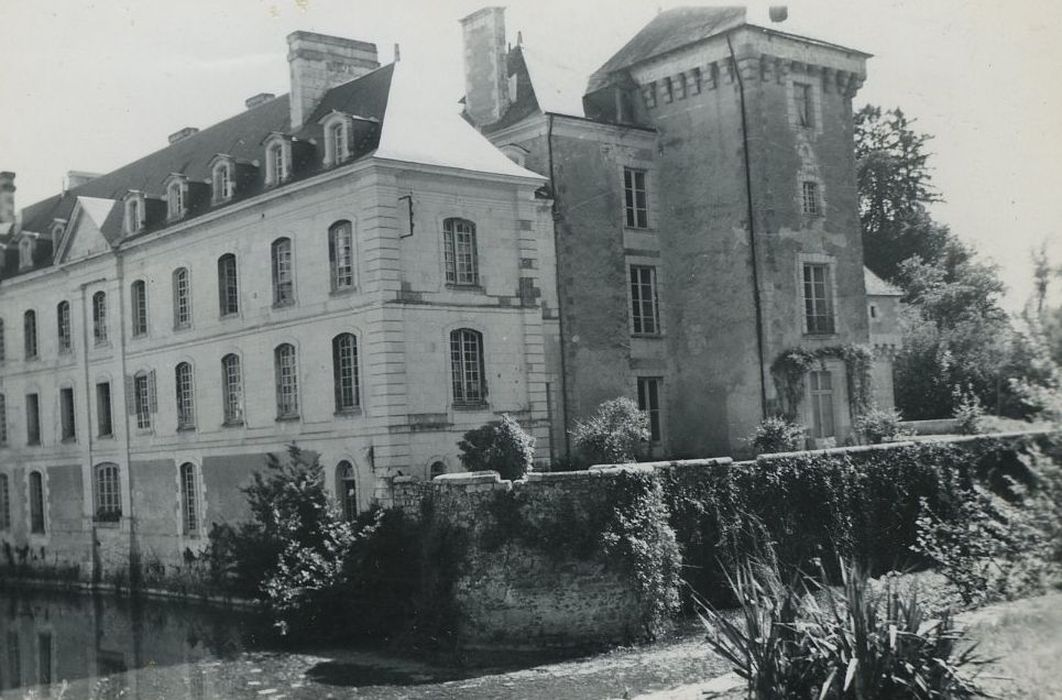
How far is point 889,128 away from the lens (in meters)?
48.6

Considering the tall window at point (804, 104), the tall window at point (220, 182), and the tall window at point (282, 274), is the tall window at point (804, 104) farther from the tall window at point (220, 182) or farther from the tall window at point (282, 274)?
the tall window at point (220, 182)

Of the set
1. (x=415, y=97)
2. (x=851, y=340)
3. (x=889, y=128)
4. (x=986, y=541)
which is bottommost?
(x=986, y=541)

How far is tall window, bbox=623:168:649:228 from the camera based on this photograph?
29.1 m

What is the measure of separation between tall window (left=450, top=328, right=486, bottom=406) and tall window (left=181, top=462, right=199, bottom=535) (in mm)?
7936

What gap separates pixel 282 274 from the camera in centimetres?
2475

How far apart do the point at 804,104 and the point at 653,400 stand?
27.1 feet

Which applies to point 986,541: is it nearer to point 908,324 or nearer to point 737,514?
point 737,514

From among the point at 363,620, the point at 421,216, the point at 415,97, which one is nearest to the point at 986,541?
the point at 363,620

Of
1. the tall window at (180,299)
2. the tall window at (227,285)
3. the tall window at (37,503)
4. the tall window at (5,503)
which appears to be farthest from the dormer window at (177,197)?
the tall window at (5,503)

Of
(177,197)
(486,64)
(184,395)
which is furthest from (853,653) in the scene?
(177,197)

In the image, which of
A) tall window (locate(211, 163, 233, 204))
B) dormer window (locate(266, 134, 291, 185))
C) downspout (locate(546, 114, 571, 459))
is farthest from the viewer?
downspout (locate(546, 114, 571, 459))

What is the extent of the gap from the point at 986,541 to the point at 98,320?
23231 millimetres

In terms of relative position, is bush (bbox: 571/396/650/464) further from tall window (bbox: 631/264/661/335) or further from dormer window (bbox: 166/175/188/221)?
dormer window (bbox: 166/175/188/221)

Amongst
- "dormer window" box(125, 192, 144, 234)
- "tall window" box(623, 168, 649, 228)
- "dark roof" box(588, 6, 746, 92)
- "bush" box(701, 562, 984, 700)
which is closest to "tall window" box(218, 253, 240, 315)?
"dormer window" box(125, 192, 144, 234)
